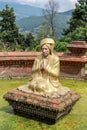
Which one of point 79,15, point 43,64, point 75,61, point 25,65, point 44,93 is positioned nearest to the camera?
point 44,93

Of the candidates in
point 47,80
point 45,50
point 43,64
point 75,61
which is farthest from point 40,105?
point 75,61

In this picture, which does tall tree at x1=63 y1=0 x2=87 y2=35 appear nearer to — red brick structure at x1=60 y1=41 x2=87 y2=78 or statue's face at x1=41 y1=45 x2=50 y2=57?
red brick structure at x1=60 y1=41 x2=87 y2=78

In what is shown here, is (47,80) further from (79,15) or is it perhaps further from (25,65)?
(79,15)

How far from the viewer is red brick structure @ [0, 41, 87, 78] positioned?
37.3ft

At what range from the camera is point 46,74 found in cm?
709

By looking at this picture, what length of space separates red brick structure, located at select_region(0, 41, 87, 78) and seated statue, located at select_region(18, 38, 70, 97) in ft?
13.8

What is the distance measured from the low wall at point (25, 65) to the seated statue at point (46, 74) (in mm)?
4212

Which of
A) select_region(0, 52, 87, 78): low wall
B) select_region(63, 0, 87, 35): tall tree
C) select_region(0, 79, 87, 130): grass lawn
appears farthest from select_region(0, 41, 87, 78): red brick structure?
select_region(63, 0, 87, 35): tall tree

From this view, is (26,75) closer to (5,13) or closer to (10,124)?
(10,124)

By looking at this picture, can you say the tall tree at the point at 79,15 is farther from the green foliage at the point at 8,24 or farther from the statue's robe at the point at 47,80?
the statue's robe at the point at 47,80

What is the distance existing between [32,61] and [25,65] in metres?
0.32

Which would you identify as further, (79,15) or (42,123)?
(79,15)

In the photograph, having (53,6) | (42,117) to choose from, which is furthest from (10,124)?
(53,6)

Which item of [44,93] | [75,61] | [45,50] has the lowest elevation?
[75,61]
